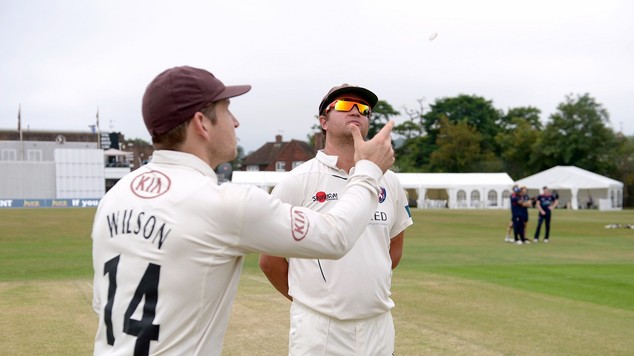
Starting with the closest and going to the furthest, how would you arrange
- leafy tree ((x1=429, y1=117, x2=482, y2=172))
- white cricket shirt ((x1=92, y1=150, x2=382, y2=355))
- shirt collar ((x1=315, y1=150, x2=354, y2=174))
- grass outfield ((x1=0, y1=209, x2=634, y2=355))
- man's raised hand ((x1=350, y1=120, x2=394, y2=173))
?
white cricket shirt ((x1=92, y1=150, x2=382, y2=355)), man's raised hand ((x1=350, y1=120, x2=394, y2=173)), shirt collar ((x1=315, y1=150, x2=354, y2=174)), grass outfield ((x1=0, y1=209, x2=634, y2=355)), leafy tree ((x1=429, y1=117, x2=482, y2=172))

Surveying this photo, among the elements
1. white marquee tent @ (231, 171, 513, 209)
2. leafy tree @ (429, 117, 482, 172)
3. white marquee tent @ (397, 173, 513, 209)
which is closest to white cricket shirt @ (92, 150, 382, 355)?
white marquee tent @ (231, 171, 513, 209)

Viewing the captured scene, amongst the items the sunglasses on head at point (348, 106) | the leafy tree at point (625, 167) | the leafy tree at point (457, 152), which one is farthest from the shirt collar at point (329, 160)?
the leafy tree at point (457, 152)

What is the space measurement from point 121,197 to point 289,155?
318 ft

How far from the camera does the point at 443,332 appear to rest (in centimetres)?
809

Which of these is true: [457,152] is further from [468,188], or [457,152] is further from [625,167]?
[468,188]

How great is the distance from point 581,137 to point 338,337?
78291 mm

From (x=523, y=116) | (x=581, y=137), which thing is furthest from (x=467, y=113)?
(x=581, y=137)

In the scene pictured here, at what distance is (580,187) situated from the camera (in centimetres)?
5850

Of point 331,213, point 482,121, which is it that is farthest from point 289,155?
point 331,213

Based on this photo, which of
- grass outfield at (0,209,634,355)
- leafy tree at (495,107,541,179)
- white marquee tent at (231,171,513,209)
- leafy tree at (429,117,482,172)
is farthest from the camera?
leafy tree at (429,117,482,172)

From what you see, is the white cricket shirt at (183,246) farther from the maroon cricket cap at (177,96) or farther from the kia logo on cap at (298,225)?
the maroon cricket cap at (177,96)

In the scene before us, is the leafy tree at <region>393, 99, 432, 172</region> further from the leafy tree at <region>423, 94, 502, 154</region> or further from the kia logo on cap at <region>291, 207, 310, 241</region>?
the kia logo on cap at <region>291, 207, 310, 241</region>

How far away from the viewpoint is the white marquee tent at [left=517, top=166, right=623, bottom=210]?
58500 millimetres

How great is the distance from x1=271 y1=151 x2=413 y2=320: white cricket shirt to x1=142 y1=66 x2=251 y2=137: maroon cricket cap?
1.52 m
